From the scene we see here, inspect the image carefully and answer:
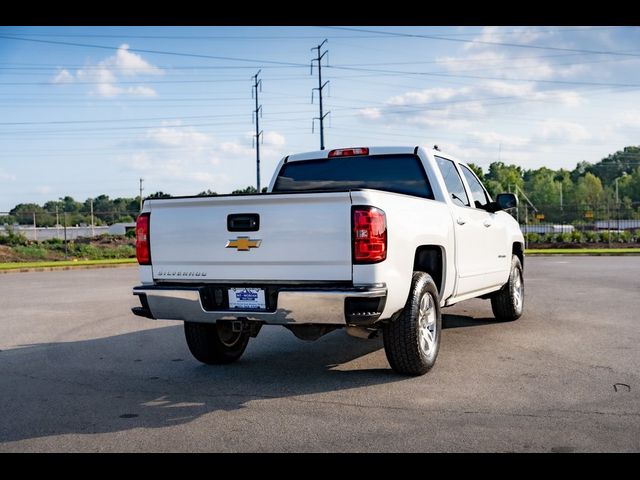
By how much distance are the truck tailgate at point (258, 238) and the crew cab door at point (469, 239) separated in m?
2.22

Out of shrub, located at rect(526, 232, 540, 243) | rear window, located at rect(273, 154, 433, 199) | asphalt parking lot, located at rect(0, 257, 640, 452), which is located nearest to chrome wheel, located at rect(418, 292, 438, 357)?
asphalt parking lot, located at rect(0, 257, 640, 452)

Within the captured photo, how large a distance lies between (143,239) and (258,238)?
1194 mm

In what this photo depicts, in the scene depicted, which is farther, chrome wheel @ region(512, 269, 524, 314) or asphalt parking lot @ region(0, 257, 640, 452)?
chrome wheel @ region(512, 269, 524, 314)

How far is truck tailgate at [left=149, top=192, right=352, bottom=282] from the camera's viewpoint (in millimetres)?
5715

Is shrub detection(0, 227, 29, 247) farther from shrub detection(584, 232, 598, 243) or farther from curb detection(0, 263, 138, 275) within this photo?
shrub detection(584, 232, 598, 243)

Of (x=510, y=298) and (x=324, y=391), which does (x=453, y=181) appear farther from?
(x=324, y=391)

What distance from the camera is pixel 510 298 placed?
989 cm

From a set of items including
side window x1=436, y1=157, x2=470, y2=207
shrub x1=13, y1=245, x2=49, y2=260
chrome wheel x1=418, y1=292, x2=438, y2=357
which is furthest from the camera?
shrub x1=13, y1=245, x2=49, y2=260

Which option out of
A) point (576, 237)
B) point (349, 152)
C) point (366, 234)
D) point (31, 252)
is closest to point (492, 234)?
point (349, 152)

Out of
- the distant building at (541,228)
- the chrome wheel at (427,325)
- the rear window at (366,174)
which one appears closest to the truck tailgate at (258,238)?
the chrome wheel at (427,325)

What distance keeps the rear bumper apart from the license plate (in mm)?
Result: 51

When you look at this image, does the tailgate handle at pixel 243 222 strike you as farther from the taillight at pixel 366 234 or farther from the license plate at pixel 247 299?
the taillight at pixel 366 234

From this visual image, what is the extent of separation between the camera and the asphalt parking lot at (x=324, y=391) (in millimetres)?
4715

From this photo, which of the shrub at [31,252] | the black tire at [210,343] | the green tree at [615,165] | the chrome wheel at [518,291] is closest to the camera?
the black tire at [210,343]
